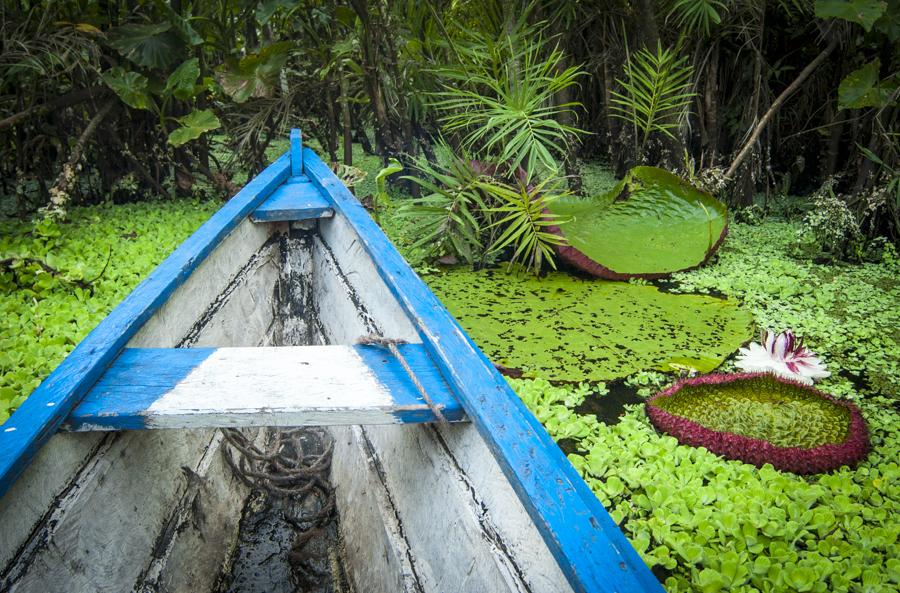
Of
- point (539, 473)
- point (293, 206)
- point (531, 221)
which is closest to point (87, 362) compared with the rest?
point (539, 473)

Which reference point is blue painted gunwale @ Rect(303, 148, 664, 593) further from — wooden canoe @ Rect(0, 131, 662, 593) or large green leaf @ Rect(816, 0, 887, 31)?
large green leaf @ Rect(816, 0, 887, 31)

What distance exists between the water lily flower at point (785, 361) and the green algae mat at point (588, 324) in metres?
0.14

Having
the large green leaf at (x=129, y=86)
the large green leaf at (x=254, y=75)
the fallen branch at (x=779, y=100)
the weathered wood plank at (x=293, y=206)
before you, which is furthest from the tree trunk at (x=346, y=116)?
the fallen branch at (x=779, y=100)

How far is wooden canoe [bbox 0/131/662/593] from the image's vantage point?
29.2 inches

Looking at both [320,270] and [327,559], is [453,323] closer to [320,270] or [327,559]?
[327,559]

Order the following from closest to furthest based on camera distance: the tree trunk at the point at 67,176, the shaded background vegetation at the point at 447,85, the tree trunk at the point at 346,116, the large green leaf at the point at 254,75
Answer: the tree trunk at the point at 67,176 → the shaded background vegetation at the point at 447,85 → the large green leaf at the point at 254,75 → the tree trunk at the point at 346,116

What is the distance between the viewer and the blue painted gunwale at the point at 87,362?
2.48 feet

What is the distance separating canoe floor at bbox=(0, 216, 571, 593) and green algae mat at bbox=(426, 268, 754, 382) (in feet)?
2.10

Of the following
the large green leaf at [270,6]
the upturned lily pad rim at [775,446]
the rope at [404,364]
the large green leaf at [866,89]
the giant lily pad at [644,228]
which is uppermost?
the large green leaf at [270,6]

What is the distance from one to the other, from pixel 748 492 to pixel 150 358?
1.30m

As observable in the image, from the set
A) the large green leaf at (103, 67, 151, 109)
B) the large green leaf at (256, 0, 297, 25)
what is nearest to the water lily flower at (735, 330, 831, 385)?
the large green leaf at (256, 0, 297, 25)

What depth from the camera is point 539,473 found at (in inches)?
28.5

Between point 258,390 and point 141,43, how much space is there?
10.2 ft

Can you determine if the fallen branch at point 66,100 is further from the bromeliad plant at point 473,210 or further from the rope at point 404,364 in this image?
the rope at point 404,364
